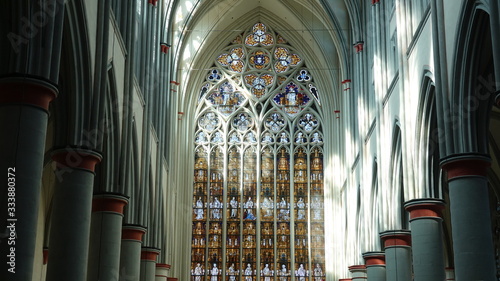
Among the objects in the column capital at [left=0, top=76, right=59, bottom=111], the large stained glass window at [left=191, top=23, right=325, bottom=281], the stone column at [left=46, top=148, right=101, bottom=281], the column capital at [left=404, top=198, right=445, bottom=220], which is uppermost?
the large stained glass window at [left=191, top=23, right=325, bottom=281]

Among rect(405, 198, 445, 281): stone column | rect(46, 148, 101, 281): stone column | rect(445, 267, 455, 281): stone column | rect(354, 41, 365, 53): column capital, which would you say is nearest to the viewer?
rect(46, 148, 101, 281): stone column

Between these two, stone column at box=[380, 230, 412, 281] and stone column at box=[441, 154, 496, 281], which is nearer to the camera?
stone column at box=[441, 154, 496, 281]

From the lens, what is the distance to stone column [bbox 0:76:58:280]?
437 inches

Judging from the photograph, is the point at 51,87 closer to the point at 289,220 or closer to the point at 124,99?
the point at 124,99

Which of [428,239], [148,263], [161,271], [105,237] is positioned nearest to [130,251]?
[105,237]

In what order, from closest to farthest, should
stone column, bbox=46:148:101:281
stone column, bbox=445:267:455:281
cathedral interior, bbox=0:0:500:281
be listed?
cathedral interior, bbox=0:0:500:281 → stone column, bbox=46:148:101:281 → stone column, bbox=445:267:455:281

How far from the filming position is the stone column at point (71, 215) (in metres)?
14.8

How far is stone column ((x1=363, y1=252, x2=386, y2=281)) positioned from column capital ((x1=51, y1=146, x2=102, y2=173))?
45.9ft

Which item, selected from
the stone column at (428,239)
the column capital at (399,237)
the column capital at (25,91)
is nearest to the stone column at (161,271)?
the column capital at (399,237)

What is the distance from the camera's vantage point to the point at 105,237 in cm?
1864

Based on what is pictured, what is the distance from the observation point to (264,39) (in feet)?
136

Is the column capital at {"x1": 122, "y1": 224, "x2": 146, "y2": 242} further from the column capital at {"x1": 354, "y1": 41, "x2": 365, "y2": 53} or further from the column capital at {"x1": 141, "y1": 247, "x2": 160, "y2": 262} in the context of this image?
the column capital at {"x1": 354, "y1": 41, "x2": 365, "y2": 53}

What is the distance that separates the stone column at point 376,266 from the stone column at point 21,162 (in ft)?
56.2

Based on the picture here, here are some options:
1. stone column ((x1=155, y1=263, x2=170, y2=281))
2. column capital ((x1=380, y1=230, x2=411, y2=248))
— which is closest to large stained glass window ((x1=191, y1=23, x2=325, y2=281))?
stone column ((x1=155, y1=263, x2=170, y2=281))
